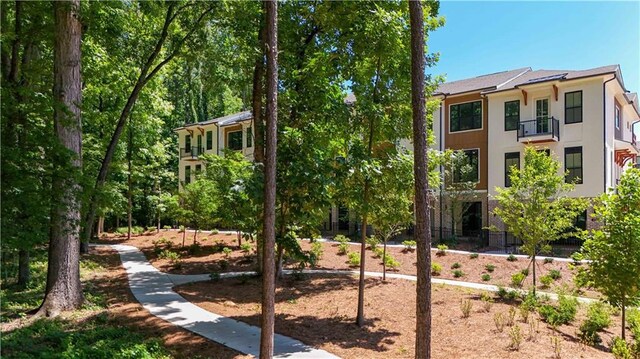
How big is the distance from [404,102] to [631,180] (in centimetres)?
490

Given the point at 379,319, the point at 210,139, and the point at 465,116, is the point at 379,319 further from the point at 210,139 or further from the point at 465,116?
the point at 210,139

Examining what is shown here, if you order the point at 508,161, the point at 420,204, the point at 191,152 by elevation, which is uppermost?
the point at 191,152

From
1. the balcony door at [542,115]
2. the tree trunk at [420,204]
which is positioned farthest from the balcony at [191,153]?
the tree trunk at [420,204]

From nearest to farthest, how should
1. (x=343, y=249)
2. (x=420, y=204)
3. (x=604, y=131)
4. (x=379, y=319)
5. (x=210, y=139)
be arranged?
(x=420, y=204)
(x=379, y=319)
(x=343, y=249)
(x=604, y=131)
(x=210, y=139)

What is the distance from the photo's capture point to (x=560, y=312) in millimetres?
9844

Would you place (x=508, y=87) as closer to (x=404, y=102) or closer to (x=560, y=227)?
(x=560, y=227)

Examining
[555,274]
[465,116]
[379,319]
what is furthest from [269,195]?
[465,116]

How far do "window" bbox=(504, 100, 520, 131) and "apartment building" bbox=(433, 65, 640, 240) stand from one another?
54 millimetres

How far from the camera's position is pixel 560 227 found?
1154 centimetres

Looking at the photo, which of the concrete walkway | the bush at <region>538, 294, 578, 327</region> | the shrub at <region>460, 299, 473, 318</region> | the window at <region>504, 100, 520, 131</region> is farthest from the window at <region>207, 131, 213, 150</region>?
the bush at <region>538, 294, 578, 327</region>

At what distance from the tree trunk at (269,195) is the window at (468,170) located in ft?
58.9

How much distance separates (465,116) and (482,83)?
2.63 m

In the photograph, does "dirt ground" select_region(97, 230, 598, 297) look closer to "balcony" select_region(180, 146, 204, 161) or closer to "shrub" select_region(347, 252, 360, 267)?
"shrub" select_region(347, 252, 360, 267)

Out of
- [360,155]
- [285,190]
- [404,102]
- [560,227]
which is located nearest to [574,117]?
[560,227]
